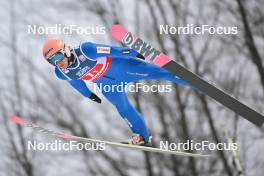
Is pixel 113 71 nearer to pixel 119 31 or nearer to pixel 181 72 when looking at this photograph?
pixel 119 31

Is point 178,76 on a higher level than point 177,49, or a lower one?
lower

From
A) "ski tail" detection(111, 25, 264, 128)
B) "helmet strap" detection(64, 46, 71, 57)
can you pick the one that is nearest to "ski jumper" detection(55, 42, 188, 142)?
"helmet strap" detection(64, 46, 71, 57)

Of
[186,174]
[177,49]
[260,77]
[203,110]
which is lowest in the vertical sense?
[186,174]

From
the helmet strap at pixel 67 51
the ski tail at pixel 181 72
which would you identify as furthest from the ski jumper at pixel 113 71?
the ski tail at pixel 181 72

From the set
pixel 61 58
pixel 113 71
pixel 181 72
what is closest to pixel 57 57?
pixel 61 58

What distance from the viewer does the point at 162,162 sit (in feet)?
19.5

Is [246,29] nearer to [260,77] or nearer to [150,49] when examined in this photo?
[260,77]

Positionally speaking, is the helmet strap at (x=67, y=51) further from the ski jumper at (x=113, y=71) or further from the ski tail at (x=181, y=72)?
the ski tail at (x=181, y=72)

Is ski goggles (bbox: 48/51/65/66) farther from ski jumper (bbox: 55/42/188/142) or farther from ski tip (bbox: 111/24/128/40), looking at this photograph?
ski tip (bbox: 111/24/128/40)

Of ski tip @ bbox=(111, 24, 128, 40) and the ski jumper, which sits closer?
ski tip @ bbox=(111, 24, 128, 40)

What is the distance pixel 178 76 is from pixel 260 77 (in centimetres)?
281

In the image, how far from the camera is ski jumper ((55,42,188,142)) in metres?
3.03

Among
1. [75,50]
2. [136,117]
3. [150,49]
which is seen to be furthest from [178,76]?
[75,50]

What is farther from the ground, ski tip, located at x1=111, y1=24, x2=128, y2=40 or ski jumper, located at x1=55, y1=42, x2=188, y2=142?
ski tip, located at x1=111, y1=24, x2=128, y2=40
